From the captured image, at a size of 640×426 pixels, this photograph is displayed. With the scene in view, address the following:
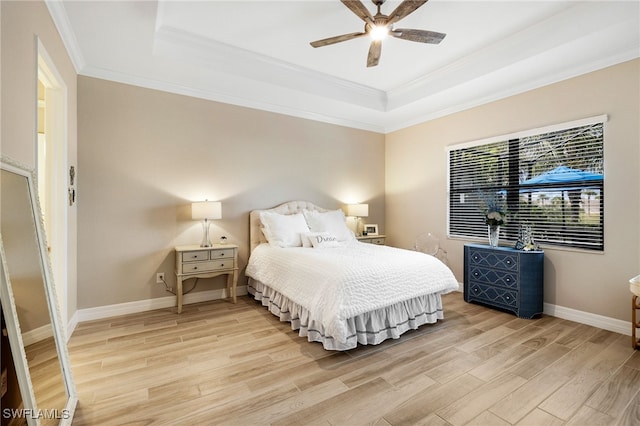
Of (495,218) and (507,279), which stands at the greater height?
(495,218)

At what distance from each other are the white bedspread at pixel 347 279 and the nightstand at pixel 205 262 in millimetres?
485

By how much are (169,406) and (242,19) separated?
3160 mm

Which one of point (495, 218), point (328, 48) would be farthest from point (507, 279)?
point (328, 48)

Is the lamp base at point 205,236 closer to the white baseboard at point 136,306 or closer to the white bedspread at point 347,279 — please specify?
the white baseboard at point 136,306

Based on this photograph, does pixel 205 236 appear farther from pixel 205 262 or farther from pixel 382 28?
pixel 382 28

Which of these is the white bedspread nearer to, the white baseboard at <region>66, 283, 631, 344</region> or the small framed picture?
the white baseboard at <region>66, 283, 631, 344</region>

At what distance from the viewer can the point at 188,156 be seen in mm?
3824

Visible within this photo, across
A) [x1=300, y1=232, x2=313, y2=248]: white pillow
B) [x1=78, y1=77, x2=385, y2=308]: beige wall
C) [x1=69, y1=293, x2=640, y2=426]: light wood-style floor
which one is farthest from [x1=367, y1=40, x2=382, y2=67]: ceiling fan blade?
[x1=69, y1=293, x2=640, y2=426]: light wood-style floor

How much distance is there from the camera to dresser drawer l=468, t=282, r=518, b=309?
136 inches

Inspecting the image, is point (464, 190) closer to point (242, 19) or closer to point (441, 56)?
point (441, 56)

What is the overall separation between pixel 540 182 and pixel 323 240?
2677mm

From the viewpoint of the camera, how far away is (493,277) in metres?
3.63

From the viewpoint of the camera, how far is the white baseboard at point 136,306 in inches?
126

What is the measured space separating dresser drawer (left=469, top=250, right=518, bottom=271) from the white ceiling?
2.02 meters
